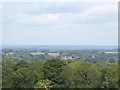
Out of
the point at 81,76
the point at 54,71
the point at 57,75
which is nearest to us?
the point at 81,76

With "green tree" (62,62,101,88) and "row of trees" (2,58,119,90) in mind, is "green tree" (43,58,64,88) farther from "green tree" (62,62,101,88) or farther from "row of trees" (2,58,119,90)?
"green tree" (62,62,101,88)

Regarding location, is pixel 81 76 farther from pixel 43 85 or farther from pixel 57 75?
pixel 43 85

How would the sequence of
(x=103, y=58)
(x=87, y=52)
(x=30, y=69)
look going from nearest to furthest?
1. (x=30, y=69)
2. (x=103, y=58)
3. (x=87, y=52)

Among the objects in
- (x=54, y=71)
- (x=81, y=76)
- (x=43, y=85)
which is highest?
(x=54, y=71)

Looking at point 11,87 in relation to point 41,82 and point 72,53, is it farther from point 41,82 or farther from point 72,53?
point 72,53

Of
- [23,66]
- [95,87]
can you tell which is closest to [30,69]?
[23,66]

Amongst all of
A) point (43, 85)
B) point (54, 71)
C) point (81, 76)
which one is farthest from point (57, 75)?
point (43, 85)

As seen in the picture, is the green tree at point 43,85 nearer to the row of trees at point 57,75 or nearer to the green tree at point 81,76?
the row of trees at point 57,75

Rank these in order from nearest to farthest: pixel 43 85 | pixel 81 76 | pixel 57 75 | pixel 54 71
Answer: pixel 43 85 → pixel 81 76 → pixel 57 75 → pixel 54 71

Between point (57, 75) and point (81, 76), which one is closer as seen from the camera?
point (81, 76)

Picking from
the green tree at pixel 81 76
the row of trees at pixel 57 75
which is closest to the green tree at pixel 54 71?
the row of trees at pixel 57 75
